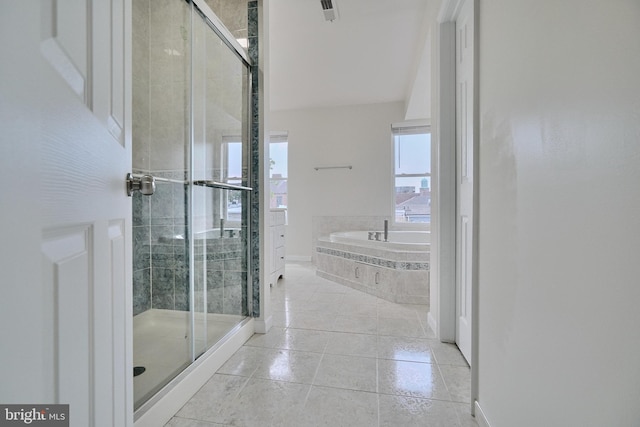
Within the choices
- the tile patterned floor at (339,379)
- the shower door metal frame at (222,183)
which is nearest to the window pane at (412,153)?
the tile patterned floor at (339,379)

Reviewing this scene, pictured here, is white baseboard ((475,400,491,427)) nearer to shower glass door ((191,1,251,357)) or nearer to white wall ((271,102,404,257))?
shower glass door ((191,1,251,357))

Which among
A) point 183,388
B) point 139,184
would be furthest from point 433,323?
point 139,184

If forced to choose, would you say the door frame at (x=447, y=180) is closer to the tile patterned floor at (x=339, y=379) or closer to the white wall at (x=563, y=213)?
the tile patterned floor at (x=339, y=379)

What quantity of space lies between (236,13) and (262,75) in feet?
1.65

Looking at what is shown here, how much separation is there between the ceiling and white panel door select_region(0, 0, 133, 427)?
2275 mm

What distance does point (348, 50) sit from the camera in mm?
3264

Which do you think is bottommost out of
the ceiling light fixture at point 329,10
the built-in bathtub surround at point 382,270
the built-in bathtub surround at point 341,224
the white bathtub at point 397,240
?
the built-in bathtub surround at point 382,270

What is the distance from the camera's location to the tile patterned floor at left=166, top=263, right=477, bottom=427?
124cm

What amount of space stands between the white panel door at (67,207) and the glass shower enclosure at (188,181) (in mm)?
805

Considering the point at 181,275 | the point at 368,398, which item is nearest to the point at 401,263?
the point at 368,398

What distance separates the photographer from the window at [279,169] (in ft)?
17.4

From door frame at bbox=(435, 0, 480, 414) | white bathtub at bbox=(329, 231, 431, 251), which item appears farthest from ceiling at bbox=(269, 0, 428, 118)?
white bathtub at bbox=(329, 231, 431, 251)

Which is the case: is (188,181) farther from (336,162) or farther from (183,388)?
(336,162)

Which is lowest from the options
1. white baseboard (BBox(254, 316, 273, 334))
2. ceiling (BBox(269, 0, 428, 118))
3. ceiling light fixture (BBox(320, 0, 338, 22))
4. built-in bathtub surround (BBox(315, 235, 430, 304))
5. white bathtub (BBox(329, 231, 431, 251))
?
white baseboard (BBox(254, 316, 273, 334))
